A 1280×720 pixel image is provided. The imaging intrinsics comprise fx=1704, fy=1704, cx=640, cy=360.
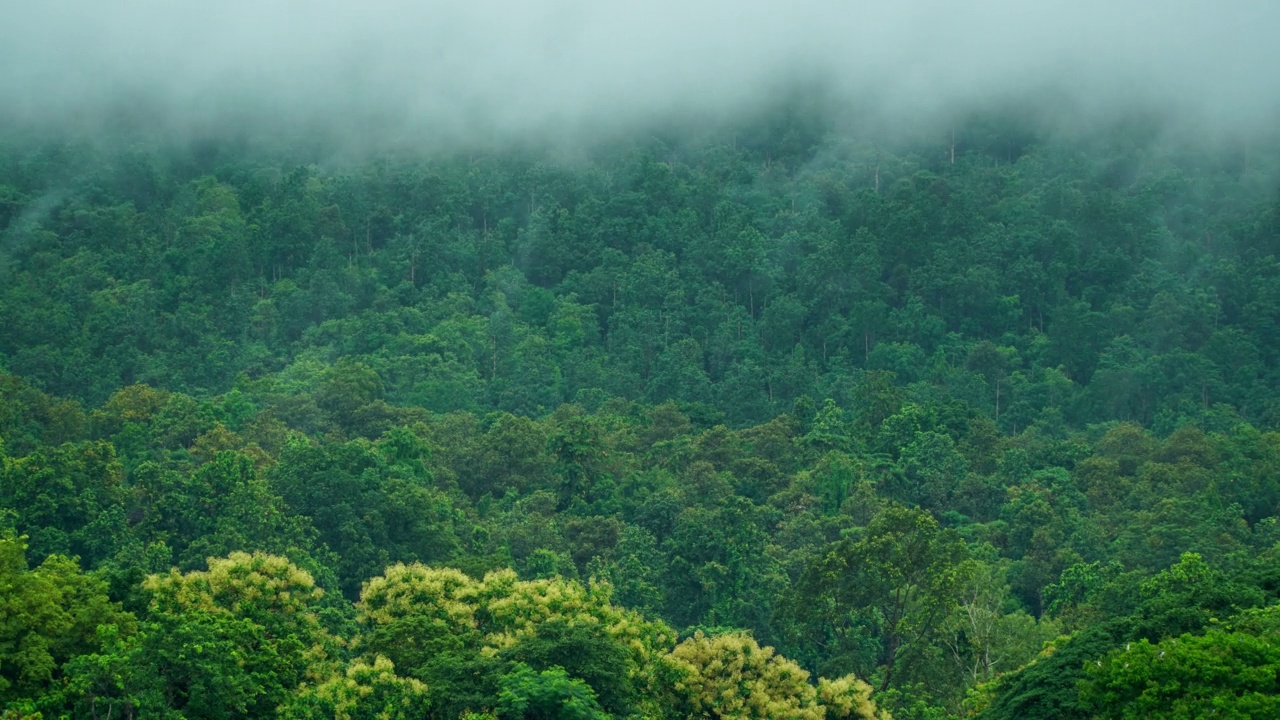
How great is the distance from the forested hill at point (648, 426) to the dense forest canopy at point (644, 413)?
5.6 inches

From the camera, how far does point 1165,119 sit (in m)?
80.1

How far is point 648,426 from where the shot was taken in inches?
2270

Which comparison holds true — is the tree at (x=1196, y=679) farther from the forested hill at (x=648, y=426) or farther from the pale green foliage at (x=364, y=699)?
the pale green foliage at (x=364, y=699)

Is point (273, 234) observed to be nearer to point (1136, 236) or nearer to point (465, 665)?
point (1136, 236)

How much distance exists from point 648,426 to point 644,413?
1706mm

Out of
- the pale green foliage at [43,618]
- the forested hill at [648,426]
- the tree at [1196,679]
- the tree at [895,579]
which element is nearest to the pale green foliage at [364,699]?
the forested hill at [648,426]

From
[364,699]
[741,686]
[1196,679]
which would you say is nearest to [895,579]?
[741,686]

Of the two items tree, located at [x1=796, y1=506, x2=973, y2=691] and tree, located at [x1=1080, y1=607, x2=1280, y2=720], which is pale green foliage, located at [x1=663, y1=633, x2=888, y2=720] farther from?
tree, located at [x1=1080, y1=607, x2=1280, y2=720]

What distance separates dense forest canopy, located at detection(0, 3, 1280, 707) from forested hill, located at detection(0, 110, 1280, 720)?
142mm

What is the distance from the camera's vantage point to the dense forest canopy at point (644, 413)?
90.9 ft

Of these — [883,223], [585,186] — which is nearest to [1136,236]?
[883,223]

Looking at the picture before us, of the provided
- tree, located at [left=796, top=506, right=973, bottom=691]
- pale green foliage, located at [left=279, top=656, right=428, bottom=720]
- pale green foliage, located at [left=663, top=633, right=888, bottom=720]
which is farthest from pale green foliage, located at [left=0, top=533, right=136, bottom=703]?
tree, located at [left=796, top=506, right=973, bottom=691]

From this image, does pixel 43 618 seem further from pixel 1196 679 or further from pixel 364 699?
pixel 1196 679

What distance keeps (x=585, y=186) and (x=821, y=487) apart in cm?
2970
